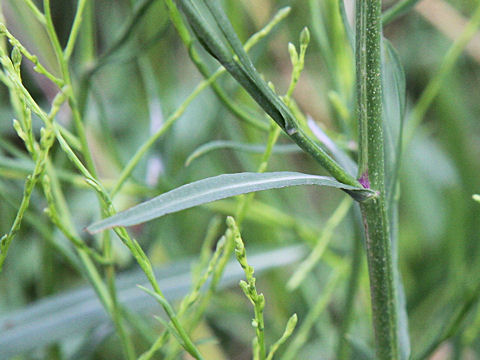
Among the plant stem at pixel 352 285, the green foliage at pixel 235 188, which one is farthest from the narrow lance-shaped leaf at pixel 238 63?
the plant stem at pixel 352 285

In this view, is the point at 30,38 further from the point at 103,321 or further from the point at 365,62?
the point at 365,62

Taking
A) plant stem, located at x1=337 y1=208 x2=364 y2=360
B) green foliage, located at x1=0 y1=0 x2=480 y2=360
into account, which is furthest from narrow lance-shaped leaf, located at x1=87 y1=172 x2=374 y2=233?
plant stem, located at x1=337 y1=208 x2=364 y2=360

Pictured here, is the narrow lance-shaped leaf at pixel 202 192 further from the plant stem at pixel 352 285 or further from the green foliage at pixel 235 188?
the plant stem at pixel 352 285

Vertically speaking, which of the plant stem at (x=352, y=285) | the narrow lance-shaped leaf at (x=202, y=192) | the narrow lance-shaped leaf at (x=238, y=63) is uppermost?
the narrow lance-shaped leaf at (x=238, y=63)

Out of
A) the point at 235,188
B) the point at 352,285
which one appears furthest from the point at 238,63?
the point at 352,285

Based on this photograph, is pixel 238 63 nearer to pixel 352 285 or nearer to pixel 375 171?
pixel 375 171

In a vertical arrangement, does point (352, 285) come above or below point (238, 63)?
below

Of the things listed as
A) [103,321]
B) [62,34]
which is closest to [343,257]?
[103,321]

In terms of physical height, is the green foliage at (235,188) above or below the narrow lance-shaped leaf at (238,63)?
below
